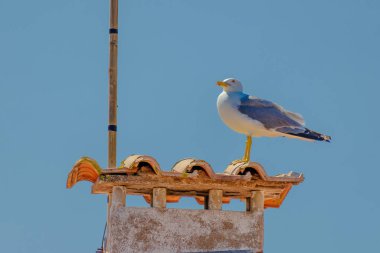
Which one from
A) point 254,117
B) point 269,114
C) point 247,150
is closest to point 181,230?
point 247,150

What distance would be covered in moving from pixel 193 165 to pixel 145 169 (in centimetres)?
Result: 60

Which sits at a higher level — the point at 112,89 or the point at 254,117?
the point at 112,89

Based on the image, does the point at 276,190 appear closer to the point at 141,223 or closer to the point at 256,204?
the point at 256,204

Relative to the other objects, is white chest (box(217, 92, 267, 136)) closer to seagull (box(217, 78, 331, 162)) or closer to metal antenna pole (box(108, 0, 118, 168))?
seagull (box(217, 78, 331, 162))

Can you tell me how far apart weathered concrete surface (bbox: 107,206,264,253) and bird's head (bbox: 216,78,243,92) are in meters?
1.78

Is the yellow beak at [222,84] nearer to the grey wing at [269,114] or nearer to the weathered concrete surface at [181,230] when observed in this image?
the grey wing at [269,114]

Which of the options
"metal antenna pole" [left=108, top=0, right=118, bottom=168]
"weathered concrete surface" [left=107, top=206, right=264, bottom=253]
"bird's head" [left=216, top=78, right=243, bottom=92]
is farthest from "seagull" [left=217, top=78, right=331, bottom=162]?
"metal antenna pole" [left=108, top=0, right=118, bottom=168]

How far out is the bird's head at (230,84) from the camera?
12.4 m

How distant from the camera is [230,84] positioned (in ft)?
40.8

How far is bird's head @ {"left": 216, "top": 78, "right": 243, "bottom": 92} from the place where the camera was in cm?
1242

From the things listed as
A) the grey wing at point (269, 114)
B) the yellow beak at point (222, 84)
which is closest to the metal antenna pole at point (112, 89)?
the yellow beak at point (222, 84)

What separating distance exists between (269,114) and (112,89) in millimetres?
2229

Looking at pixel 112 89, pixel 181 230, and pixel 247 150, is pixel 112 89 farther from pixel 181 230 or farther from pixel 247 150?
pixel 181 230

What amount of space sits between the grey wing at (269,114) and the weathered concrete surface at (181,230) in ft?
4.27
